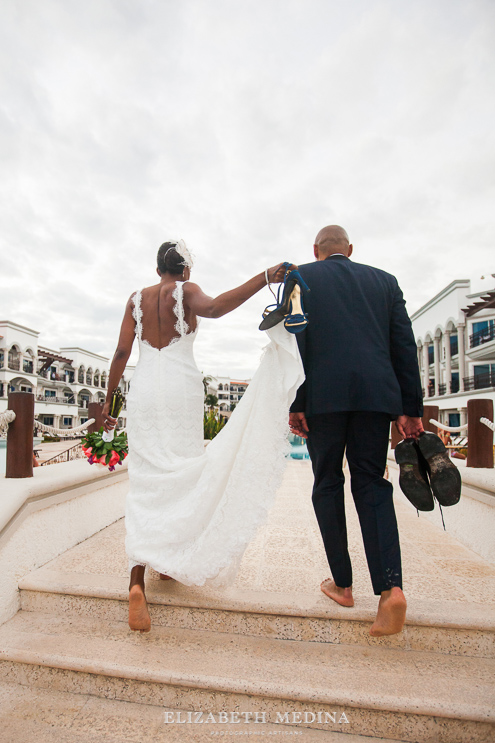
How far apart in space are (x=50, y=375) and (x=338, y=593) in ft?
202

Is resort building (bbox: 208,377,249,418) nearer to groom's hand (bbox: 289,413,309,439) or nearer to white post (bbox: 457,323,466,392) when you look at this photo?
white post (bbox: 457,323,466,392)

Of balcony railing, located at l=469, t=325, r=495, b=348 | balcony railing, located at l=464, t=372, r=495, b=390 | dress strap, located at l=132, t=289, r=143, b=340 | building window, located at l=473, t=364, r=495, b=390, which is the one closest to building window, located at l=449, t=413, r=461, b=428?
balcony railing, located at l=464, t=372, r=495, b=390

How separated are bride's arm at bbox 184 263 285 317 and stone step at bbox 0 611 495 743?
5.18ft

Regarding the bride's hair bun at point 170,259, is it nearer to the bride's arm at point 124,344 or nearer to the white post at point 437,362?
the bride's arm at point 124,344

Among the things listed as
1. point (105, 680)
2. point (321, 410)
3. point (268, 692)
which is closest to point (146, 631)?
point (105, 680)

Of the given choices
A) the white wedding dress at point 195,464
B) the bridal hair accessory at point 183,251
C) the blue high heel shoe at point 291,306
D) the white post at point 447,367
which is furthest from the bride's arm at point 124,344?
the white post at point 447,367

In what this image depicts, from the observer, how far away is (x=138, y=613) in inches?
71.7

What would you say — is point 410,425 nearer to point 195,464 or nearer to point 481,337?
point 195,464

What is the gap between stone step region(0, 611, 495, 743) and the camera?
137 cm

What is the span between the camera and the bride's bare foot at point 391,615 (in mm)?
1630

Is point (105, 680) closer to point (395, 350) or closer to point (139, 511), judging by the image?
point (139, 511)

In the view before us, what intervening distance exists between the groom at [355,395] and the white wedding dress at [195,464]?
0.57ft

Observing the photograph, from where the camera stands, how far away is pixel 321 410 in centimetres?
181

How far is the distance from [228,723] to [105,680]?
0.55 meters
